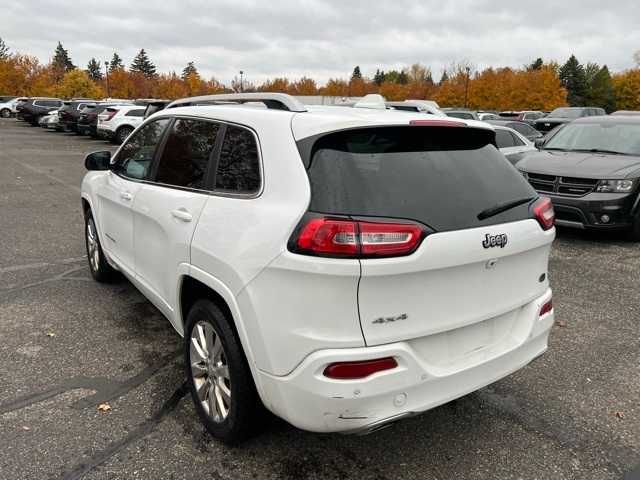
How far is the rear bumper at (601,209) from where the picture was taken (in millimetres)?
7020

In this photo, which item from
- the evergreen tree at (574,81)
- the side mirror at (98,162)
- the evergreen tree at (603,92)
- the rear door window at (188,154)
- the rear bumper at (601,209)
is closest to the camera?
the rear door window at (188,154)

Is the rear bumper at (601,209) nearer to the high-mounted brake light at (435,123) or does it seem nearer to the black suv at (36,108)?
the high-mounted brake light at (435,123)

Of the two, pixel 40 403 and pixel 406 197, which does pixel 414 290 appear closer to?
pixel 406 197

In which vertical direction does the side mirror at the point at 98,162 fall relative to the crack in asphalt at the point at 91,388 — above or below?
above

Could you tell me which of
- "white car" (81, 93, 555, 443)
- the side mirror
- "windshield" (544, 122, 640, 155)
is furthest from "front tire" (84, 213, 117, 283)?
"windshield" (544, 122, 640, 155)

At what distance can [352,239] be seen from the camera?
215 cm

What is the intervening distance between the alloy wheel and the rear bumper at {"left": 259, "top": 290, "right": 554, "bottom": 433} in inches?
16.0

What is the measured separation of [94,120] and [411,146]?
24.8 meters

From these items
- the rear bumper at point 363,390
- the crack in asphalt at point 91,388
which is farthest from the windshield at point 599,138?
the crack in asphalt at point 91,388

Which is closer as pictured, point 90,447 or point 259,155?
point 259,155

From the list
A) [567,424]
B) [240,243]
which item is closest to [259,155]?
[240,243]

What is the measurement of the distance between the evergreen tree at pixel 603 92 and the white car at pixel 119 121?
72945 millimetres

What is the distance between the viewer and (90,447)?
278 centimetres

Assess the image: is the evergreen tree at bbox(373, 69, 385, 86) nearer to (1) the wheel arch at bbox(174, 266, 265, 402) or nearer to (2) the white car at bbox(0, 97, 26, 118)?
(2) the white car at bbox(0, 97, 26, 118)
